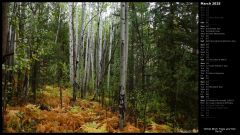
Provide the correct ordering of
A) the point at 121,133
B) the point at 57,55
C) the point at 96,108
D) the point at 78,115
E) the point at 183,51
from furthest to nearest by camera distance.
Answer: the point at 57,55 → the point at 96,108 → the point at 78,115 → the point at 183,51 → the point at 121,133

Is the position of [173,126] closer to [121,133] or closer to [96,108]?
[121,133]

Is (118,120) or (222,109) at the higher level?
(222,109)

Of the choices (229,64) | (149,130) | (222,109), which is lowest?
→ (149,130)

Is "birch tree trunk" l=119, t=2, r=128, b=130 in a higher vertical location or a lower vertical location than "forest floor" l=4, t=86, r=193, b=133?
higher

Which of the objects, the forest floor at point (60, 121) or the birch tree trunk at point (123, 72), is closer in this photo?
the forest floor at point (60, 121)

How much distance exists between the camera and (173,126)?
8.41 m

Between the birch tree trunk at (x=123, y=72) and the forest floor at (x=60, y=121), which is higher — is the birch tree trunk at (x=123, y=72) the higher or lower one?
the higher one

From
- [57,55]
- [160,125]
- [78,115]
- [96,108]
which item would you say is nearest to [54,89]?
[57,55]

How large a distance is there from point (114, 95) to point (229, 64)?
5115mm

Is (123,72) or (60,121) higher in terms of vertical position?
(123,72)

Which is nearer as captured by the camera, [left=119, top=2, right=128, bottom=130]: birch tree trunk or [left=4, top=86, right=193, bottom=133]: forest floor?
[left=4, top=86, right=193, bottom=133]: forest floor

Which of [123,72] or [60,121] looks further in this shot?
[60,121]

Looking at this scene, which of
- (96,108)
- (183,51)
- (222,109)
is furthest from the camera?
(96,108)

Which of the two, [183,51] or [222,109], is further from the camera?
[183,51]
